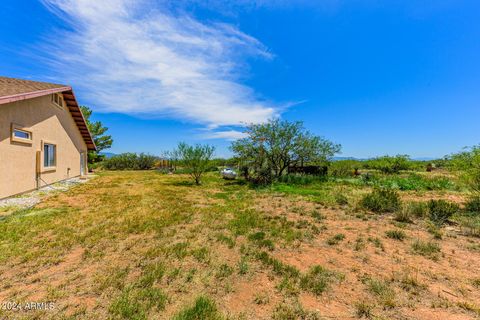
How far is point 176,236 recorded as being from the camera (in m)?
4.67

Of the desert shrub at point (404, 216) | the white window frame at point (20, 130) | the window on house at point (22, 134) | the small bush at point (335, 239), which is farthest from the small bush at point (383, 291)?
the window on house at point (22, 134)

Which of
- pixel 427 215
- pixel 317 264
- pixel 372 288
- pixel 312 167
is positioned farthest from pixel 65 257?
pixel 312 167

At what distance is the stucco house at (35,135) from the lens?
7.39 m

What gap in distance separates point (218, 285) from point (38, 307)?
2079 mm

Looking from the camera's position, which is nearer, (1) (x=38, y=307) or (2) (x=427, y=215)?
(1) (x=38, y=307)

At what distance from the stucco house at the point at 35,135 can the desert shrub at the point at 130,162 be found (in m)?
15.4

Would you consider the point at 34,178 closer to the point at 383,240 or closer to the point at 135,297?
the point at 135,297

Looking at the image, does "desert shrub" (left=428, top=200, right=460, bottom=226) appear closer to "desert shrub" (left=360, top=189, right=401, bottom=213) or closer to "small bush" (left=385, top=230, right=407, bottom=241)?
"desert shrub" (left=360, top=189, right=401, bottom=213)

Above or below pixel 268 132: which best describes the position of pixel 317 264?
below

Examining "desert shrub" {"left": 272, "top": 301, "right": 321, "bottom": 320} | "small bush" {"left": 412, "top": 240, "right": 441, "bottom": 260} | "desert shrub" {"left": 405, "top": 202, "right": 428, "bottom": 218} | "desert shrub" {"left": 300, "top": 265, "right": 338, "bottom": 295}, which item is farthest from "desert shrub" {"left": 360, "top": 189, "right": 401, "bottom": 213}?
"desert shrub" {"left": 272, "top": 301, "right": 321, "bottom": 320}

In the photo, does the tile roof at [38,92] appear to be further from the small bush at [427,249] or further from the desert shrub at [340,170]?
the desert shrub at [340,170]

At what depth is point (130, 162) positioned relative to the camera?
96.7ft

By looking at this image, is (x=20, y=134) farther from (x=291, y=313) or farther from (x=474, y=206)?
(x=474, y=206)

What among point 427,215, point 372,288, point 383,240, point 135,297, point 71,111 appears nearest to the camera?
point 135,297
